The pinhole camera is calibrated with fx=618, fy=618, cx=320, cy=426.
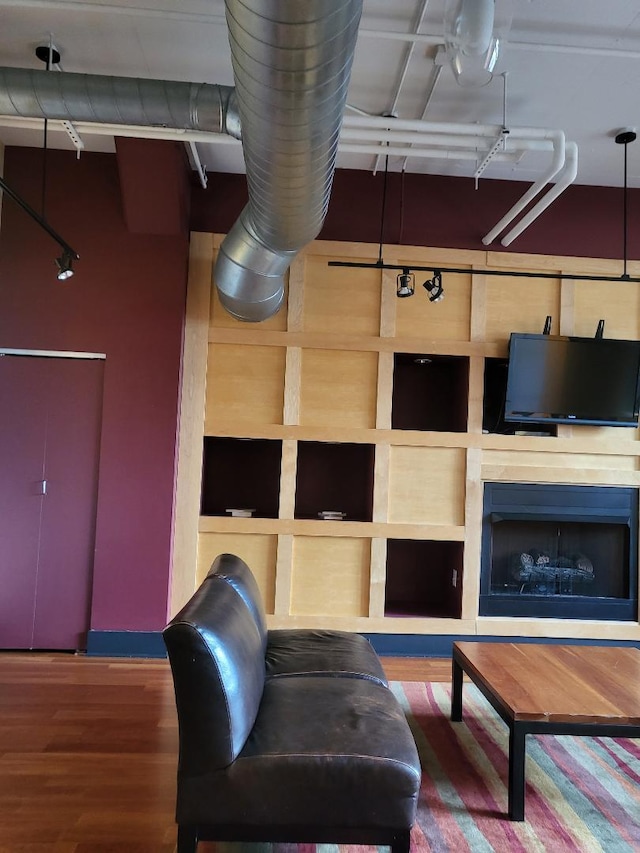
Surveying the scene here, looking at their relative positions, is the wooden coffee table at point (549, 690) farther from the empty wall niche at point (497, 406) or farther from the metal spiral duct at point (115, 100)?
the metal spiral duct at point (115, 100)

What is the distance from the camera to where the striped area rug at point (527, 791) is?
87.2 inches

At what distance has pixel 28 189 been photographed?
4.39m

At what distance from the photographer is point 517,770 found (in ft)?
7.70

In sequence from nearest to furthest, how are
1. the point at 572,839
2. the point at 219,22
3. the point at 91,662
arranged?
the point at 572,839, the point at 219,22, the point at 91,662

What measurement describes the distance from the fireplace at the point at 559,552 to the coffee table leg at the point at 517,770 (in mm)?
2185

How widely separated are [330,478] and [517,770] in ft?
9.64

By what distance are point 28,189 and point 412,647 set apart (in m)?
4.26

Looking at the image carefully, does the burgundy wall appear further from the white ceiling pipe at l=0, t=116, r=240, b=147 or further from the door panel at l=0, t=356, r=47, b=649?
the white ceiling pipe at l=0, t=116, r=240, b=147

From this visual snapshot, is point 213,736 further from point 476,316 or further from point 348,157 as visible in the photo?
point 348,157

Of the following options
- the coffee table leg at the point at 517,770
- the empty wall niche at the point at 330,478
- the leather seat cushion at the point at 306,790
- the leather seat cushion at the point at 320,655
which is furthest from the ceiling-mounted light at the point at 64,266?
the coffee table leg at the point at 517,770

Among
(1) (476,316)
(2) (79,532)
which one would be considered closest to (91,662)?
(2) (79,532)

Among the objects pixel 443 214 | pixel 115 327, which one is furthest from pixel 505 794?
pixel 443 214

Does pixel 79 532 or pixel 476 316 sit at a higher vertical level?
pixel 476 316

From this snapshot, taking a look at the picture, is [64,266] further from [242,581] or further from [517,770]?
[517,770]
